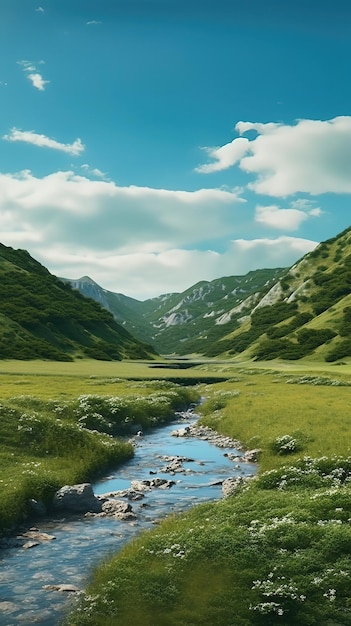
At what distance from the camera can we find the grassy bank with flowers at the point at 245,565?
48.1ft

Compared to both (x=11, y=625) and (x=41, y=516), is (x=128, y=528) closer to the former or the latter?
(x=41, y=516)

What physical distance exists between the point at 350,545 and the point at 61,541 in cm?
1141

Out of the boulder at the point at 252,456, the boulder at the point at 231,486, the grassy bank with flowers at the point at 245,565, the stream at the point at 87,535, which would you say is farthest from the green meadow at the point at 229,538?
the stream at the point at 87,535

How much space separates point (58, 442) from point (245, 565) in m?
20.3

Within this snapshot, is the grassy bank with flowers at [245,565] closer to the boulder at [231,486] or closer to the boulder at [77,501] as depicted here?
the boulder at [231,486]

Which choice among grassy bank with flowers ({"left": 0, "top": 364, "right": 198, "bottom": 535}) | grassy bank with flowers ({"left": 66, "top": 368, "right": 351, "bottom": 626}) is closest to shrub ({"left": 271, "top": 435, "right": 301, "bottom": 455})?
grassy bank with flowers ({"left": 66, "top": 368, "right": 351, "bottom": 626})

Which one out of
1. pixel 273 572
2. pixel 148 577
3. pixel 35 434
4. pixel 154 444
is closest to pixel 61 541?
pixel 148 577

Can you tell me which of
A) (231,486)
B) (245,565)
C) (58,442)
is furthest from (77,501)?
(245,565)

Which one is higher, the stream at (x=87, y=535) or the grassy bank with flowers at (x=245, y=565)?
the grassy bank with flowers at (x=245, y=565)

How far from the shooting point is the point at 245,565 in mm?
17031

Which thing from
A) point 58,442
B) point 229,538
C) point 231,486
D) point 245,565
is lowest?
point 231,486

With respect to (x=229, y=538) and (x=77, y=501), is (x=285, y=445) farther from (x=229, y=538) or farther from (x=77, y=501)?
(x=229, y=538)

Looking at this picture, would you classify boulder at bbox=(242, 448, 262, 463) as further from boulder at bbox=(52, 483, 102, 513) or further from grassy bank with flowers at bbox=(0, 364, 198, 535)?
boulder at bbox=(52, 483, 102, 513)

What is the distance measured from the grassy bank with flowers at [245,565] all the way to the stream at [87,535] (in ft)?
3.63
